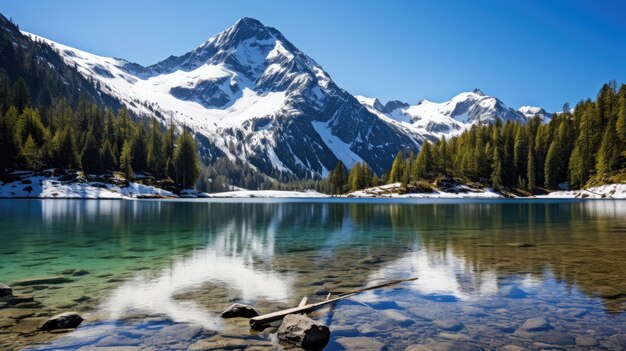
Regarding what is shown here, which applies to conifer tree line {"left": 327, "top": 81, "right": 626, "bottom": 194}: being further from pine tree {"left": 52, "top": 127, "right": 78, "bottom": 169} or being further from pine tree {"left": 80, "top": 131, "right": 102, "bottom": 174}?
pine tree {"left": 52, "top": 127, "right": 78, "bottom": 169}

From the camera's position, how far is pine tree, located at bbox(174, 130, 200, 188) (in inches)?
7072

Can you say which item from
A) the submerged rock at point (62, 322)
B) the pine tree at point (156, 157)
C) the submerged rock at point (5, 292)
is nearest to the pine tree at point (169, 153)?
the pine tree at point (156, 157)

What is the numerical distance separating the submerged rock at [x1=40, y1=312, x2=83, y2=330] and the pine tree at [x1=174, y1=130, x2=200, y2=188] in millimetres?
174006

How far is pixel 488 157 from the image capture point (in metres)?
196

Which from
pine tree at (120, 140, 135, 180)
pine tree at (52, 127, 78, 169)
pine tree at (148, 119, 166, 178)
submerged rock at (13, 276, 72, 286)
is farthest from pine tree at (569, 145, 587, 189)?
pine tree at (52, 127, 78, 169)

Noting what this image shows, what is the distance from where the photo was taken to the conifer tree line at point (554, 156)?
149m

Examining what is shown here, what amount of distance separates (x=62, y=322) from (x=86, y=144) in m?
162

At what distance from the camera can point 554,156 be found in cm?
17238

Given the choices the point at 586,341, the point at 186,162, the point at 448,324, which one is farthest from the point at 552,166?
the point at 448,324

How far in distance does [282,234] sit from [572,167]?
544 feet

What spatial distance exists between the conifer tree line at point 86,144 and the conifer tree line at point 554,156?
109m

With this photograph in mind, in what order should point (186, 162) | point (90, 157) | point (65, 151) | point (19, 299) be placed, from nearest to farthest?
point (19, 299) < point (65, 151) < point (90, 157) < point (186, 162)

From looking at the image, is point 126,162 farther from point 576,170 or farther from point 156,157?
point 576,170

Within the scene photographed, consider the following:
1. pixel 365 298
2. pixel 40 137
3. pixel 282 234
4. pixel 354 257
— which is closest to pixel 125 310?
pixel 365 298
